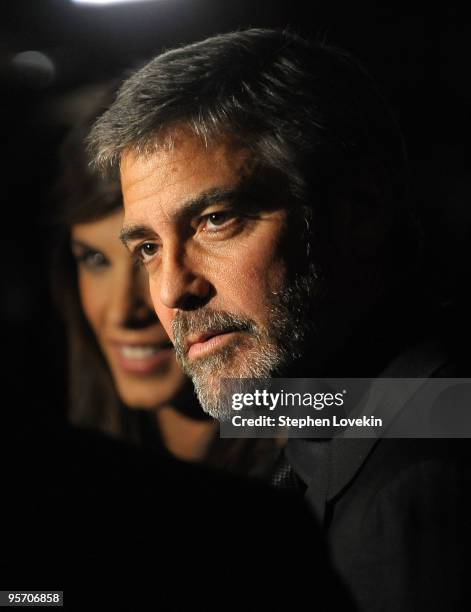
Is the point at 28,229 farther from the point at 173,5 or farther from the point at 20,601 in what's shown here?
the point at 20,601

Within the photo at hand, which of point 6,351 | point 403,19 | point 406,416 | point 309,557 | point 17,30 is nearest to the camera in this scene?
point 406,416

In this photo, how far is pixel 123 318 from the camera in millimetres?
1183

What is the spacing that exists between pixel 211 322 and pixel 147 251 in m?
0.15

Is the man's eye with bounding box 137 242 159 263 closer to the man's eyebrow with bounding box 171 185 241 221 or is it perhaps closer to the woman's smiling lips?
the man's eyebrow with bounding box 171 185 241 221

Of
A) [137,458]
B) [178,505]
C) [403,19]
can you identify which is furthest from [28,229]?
[403,19]

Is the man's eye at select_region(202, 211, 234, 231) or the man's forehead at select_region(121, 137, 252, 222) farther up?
the man's forehead at select_region(121, 137, 252, 222)

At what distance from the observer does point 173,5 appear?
1094 mm

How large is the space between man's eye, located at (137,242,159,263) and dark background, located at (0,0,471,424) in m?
0.33

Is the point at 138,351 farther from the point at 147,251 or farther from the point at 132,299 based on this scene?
the point at 147,251

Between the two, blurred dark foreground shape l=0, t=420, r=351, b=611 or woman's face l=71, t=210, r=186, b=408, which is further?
woman's face l=71, t=210, r=186, b=408

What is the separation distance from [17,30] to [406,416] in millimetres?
912

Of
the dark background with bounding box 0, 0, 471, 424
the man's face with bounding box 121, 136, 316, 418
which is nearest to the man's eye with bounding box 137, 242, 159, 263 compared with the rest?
the man's face with bounding box 121, 136, 316, 418

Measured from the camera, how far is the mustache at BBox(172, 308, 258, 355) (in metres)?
0.92

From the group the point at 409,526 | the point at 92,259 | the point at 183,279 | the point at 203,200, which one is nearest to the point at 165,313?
the point at 183,279
